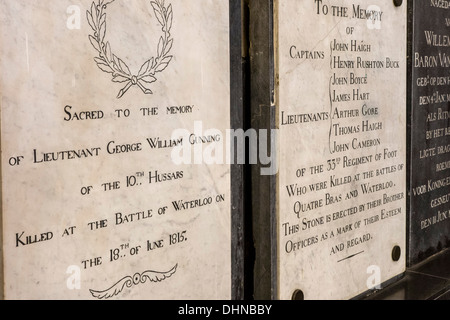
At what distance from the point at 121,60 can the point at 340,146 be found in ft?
2.48

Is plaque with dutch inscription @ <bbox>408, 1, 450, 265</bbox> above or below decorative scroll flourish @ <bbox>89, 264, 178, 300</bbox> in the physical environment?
above

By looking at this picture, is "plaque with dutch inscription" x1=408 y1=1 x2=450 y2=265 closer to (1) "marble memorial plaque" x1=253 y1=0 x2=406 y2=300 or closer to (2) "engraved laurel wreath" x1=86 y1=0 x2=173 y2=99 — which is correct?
(1) "marble memorial plaque" x1=253 y1=0 x2=406 y2=300

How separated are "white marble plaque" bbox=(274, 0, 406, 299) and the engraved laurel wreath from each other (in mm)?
330

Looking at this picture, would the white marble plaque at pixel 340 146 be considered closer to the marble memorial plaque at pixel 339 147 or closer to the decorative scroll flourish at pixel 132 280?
the marble memorial plaque at pixel 339 147

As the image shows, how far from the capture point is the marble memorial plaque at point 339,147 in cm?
160

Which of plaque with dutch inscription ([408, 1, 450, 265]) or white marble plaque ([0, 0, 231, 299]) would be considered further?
plaque with dutch inscription ([408, 1, 450, 265])

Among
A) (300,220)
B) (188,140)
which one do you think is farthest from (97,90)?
(300,220)

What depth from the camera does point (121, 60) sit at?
1.26m

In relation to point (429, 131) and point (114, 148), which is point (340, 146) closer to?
point (429, 131)

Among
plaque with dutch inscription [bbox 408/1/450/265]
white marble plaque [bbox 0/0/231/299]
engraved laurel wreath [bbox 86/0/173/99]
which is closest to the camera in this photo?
white marble plaque [bbox 0/0/231/299]

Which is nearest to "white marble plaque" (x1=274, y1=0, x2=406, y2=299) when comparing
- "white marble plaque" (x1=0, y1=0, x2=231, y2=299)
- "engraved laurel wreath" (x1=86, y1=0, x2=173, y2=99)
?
"white marble plaque" (x1=0, y1=0, x2=231, y2=299)

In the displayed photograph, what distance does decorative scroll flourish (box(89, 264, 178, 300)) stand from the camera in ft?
4.12

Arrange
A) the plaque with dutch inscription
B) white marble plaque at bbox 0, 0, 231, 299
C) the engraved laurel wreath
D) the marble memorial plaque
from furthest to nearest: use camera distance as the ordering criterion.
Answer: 1. the plaque with dutch inscription
2. the marble memorial plaque
3. the engraved laurel wreath
4. white marble plaque at bbox 0, 0, 231, 299

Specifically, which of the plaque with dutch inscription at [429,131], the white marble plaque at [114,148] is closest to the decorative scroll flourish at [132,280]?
the white marble plaque at [114,148]
